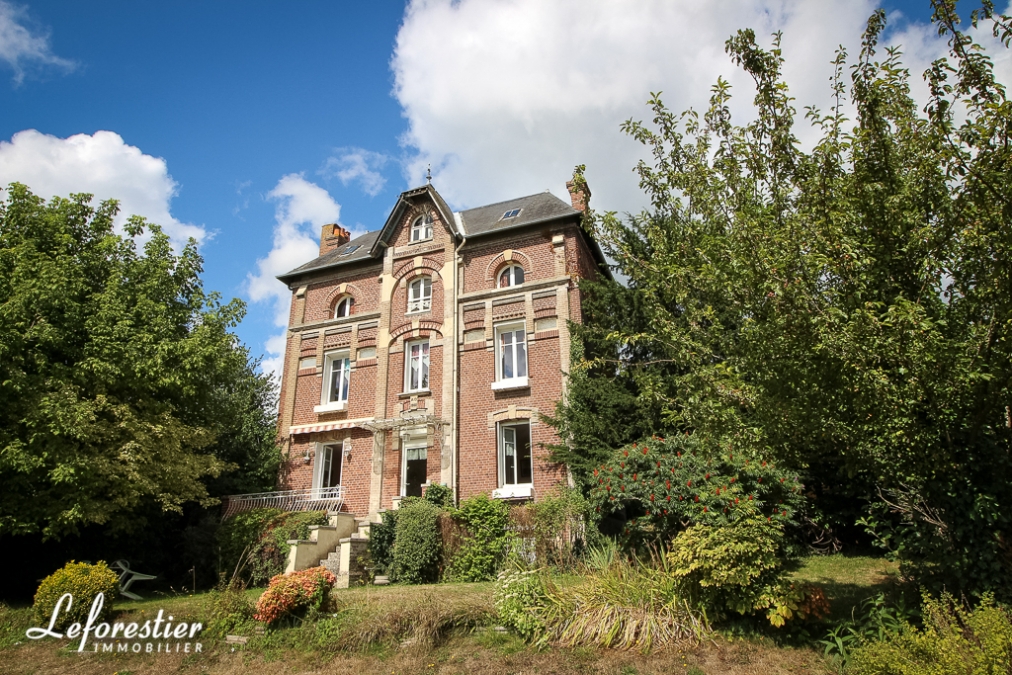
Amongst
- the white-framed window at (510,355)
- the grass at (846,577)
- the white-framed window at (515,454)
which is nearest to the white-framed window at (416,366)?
the white-framed window at (510,355)

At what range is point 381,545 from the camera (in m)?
15.0

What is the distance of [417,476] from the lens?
1858 centimetres

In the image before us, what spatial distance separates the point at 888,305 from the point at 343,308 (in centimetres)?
1866

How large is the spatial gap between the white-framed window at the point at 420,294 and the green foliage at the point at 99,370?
5.84 metres

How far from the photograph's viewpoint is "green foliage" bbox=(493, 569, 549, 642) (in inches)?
316

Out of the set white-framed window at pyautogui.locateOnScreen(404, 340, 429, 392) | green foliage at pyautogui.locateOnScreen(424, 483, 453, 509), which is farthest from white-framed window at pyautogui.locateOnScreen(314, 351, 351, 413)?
green foliage at pyautogui.locateOnScreen(424, 483, 453, 509)

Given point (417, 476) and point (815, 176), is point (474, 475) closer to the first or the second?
point (417, 476)

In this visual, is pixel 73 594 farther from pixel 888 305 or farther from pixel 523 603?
pixel 888 305

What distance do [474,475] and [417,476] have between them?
213 cm

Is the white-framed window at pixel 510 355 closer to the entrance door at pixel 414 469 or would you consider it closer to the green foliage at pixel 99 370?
the entrance door at pixel 414 469

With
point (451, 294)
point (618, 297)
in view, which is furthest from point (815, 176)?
point (451, 294)

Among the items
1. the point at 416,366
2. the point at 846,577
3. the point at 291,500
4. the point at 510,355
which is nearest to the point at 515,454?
the point at 510,355

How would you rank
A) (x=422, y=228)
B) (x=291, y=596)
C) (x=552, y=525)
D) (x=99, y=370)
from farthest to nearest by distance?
(x=422, y=228) → (x=552, y=525) → (x=99, y=370) → (x=291, y=596)

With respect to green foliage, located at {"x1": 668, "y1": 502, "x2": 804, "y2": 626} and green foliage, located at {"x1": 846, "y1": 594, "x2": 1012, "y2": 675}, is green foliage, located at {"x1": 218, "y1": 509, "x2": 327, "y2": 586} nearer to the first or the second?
green foliage, located at {"x1": 668, "y1": 502, "x2": 804, "y2": 626}
